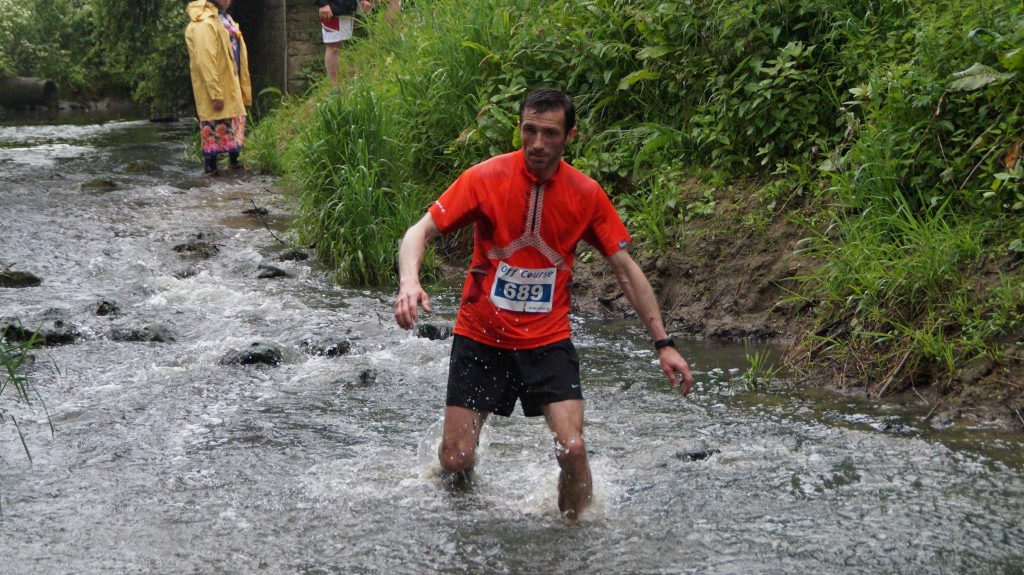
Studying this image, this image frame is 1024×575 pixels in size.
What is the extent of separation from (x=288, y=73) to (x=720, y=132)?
9.64 m

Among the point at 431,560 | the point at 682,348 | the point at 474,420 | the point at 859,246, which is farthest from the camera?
the point at 682,348

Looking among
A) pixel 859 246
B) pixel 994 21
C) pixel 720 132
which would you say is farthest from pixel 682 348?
pixel 994 21

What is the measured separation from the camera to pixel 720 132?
8688 millimetres

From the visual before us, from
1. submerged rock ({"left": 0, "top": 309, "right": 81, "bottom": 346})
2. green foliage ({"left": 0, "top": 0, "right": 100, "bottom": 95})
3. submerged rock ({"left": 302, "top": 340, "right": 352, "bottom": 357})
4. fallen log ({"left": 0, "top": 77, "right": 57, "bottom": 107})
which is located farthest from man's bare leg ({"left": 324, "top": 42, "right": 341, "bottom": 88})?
green foliage ({"left": 0, "top": 0, "right": 100, "bottom": 95})

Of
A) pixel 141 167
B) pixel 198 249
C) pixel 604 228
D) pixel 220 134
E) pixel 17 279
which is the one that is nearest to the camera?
pixel 604 228

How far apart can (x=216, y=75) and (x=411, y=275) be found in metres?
9.89

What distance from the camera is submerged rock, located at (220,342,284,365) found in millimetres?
7180

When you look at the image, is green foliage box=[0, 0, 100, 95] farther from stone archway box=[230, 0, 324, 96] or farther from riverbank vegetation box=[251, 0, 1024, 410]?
riverbank vegetation box=[251, 0, 1024, 410]

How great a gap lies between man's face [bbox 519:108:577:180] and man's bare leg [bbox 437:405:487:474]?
1.04 meters

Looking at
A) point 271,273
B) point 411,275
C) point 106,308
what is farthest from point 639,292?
point 271,273

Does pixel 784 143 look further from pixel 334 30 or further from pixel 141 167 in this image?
pixel 141 167

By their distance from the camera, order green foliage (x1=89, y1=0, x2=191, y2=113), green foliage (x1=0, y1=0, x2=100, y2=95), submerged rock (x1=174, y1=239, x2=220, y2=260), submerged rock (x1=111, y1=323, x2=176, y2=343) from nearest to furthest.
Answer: submerged rock (x1=111, y1=323, x2=176, y2=343), submerged rock (x1=174, y1=239, x2=220, y2=260), green foliage (x1=89, y1=0, x2=191, y2=113), green foliage (x1=0, y1=0, x2=100, y2=95)

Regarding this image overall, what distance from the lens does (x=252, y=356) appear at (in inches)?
284

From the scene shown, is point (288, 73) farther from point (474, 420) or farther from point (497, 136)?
point (474, 420)
